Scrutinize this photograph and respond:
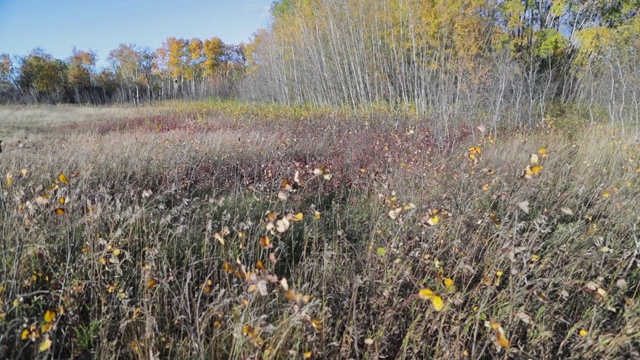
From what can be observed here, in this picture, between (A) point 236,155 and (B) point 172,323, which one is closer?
(B) point 172,323

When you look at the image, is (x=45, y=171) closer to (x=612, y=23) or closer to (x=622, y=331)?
(x=622, y=331)

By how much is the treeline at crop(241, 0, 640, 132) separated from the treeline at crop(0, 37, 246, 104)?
29.4 ft

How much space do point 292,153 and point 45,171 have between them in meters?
3.36

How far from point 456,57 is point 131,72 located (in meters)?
52.8

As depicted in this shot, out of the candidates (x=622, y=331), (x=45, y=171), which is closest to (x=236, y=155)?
(x=45, y=171)

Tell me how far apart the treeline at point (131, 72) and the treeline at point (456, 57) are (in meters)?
8.96

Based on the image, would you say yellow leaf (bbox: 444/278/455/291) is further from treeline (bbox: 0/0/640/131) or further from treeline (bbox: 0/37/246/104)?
treeline (bbox: 0/37/246/104)

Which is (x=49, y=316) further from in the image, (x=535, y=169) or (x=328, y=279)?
(x=535, y=169)

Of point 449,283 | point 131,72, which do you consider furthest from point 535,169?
point 131,72

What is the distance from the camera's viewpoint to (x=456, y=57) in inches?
409

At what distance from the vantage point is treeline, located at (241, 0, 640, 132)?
7789 millimetres

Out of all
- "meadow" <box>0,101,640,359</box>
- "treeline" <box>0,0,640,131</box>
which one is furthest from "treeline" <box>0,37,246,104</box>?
"meadow" <box>0,101,640,359</box>

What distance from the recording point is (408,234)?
2566mm

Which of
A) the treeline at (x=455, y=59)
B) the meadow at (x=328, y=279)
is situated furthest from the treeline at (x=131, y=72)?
the meadow at (x=328, y=279)
